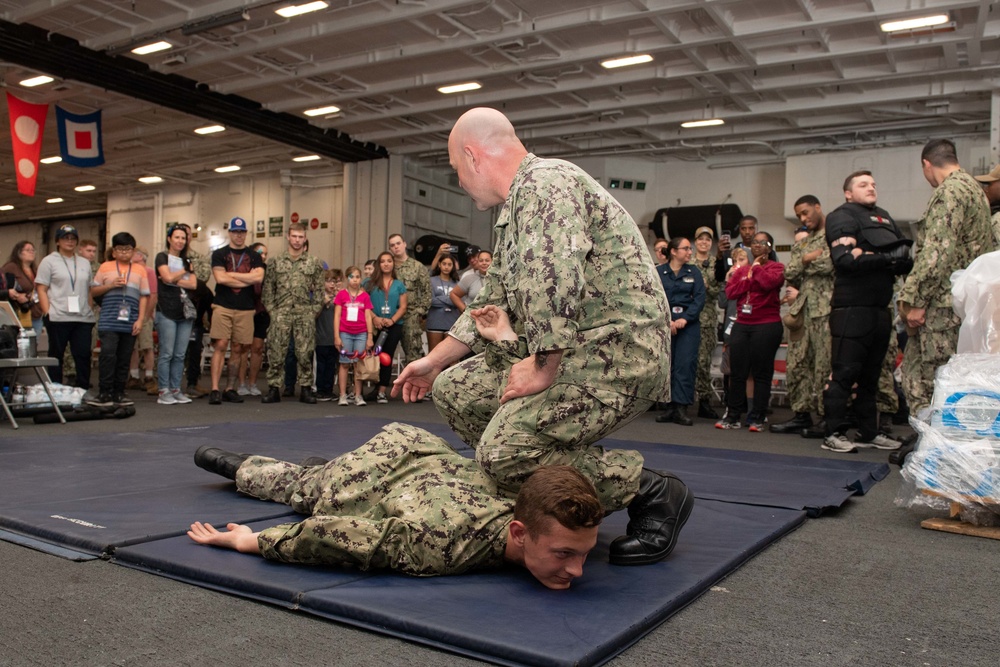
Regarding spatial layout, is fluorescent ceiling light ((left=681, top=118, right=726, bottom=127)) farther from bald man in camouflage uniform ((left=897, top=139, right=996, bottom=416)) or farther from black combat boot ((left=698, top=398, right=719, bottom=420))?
bald man in camouflage uniform ((left=897, top=139, right=996, bottom=416))

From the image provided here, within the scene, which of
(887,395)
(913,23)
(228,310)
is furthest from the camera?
(913,23)

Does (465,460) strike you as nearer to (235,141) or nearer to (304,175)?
(235,141)

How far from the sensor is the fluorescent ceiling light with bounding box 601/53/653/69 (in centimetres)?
1077

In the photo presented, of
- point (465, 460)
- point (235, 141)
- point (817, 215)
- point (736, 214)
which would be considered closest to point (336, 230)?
point (235, 141)

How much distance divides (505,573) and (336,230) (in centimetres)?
1603

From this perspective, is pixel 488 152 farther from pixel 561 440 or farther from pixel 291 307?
pixel 291 307

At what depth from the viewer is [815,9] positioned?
9.41 metres

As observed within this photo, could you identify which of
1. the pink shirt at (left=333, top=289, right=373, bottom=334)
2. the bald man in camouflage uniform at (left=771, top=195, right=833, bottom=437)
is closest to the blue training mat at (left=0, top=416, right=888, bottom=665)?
the bald man in camouflage uniform at (left=771, top=195, right=833, bottom=437)

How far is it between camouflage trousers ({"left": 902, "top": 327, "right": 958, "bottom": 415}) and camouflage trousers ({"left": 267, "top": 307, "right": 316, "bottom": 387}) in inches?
217

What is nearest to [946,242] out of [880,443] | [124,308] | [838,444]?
[838,444]

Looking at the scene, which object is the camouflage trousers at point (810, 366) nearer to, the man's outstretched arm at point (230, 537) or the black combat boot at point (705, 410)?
the black combat boot at point (705, 410)

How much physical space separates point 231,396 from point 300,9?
4571 mm

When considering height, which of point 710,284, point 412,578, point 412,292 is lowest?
point 412,578

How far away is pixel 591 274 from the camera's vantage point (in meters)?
2.30
